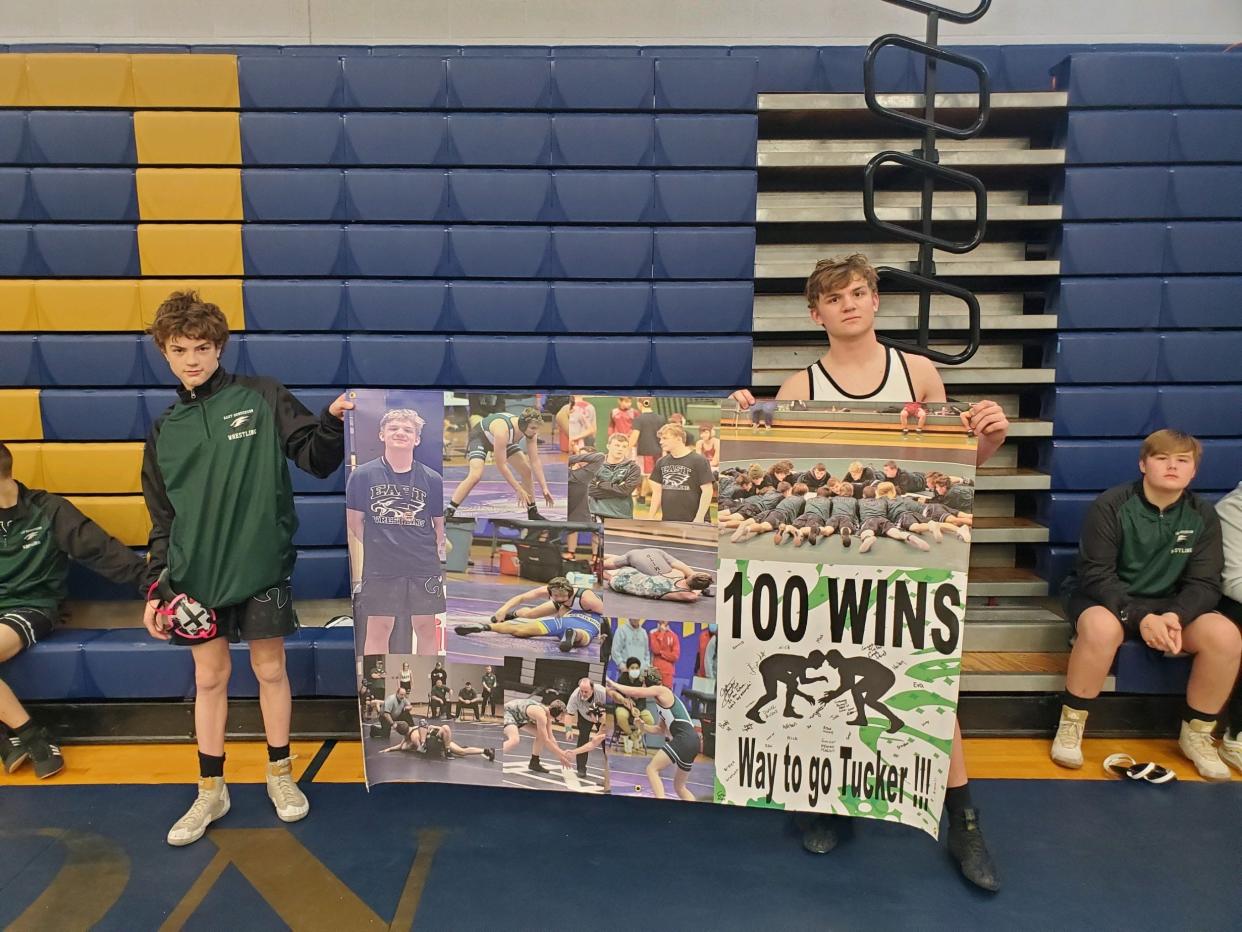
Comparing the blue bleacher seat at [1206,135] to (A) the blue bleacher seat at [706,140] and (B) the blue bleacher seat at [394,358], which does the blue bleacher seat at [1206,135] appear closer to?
(A) the blue bleacher seat at [706,140]

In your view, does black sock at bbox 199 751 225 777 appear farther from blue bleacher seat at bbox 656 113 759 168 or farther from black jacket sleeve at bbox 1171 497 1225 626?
black jacket sleeve at bbox 1171 497 1225 626

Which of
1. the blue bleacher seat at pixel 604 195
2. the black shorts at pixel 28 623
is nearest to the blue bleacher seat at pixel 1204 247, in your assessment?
the blue bleacher seat at pixel 604 195

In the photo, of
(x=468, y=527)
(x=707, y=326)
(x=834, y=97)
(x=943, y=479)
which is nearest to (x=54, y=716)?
(x=468, y=527)

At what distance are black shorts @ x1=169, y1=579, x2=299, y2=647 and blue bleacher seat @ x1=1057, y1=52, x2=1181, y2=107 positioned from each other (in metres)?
3.49

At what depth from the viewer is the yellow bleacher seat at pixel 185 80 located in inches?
121

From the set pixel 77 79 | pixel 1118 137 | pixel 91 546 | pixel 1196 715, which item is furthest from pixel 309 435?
pixel 1118 137

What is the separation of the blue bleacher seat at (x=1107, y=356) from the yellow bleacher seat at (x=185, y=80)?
3.52 meters

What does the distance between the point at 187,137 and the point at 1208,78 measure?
13.3 ft

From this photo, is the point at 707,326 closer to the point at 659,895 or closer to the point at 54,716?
the point at 659,895

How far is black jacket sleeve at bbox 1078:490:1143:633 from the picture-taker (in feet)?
8.84

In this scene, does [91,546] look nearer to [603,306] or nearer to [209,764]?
[209,764]

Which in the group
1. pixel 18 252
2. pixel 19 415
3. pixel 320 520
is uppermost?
pixel 18 252

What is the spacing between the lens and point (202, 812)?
2.27 m

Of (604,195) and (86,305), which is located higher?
(604,195)
